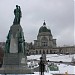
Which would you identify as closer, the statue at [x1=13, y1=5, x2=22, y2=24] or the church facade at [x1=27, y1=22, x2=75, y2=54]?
the statue at [x1=13, y1=5, x2=22, y2=24]

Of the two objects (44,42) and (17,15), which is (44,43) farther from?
(17,15)

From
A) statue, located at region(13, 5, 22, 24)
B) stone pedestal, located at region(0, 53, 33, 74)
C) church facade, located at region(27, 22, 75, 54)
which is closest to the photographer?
stone pedestal, located at region(0, 53, 33, 74)

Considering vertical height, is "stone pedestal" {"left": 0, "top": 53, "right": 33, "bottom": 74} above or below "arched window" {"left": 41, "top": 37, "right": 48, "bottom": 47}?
below

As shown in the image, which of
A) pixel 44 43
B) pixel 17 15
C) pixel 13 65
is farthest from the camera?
pixel 44 43

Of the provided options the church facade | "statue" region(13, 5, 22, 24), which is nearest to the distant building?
the church facade

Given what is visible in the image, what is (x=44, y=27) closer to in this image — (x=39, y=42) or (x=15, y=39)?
(x=39, y=42)

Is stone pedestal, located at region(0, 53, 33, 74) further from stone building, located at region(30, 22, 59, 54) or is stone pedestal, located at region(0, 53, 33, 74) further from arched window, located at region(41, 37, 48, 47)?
arched window, located at region(41, 37, 48, 47)

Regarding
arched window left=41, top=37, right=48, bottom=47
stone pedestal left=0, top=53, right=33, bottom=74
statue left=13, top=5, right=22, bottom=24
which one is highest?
arched window left=41, top=37, right=48, bottom=47

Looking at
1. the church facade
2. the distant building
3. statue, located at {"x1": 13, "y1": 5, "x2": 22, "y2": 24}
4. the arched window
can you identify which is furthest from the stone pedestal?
the arched window

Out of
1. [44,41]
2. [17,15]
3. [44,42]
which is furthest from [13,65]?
[44,42]

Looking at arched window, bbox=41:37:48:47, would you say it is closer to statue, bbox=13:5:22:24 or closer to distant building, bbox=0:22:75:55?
distant building, bbox=0:22:75:55

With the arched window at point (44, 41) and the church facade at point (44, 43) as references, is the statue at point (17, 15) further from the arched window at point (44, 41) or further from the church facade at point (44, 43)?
the arched window at point (44, 41)

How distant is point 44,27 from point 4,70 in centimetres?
9579

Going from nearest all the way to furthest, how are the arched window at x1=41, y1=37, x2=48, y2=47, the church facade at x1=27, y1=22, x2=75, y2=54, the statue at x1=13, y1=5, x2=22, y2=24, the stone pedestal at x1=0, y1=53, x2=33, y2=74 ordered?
the stone pedestal at x1=0, y1=53, x2=33, y2=74 < the statue at x1=13, y1=5, x2=22, y2=24 < the church facade at x1=27, y1=22, x2=75, y2=54 < the arched window at x1=41, y1=37, x2=48, y2=47
